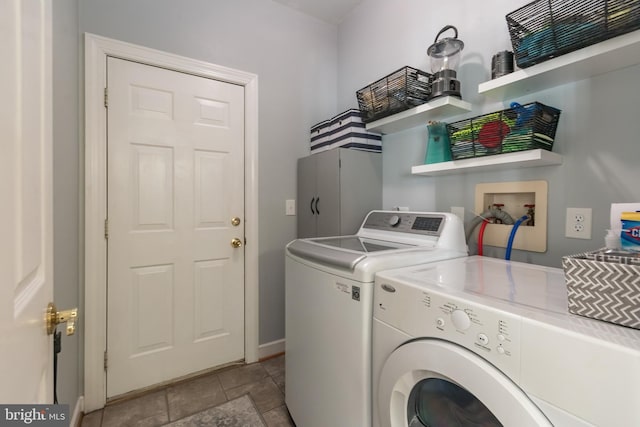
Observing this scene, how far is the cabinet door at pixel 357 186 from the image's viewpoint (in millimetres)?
1958

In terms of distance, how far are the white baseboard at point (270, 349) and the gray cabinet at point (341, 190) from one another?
0.91 m

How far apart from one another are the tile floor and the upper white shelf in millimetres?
1980

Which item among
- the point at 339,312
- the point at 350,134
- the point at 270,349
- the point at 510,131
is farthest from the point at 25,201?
the point at 270,349

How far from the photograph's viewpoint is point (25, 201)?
0.51m

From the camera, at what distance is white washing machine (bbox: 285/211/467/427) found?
3.39 ft

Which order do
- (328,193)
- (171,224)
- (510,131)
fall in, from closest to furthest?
(510,131)
(171,224)
(328,193)

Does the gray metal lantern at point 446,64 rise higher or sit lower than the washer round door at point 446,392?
higher

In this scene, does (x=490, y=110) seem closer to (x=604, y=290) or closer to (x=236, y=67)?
(x=604, y=290)

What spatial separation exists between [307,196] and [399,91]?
1.01m

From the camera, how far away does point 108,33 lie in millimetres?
1718

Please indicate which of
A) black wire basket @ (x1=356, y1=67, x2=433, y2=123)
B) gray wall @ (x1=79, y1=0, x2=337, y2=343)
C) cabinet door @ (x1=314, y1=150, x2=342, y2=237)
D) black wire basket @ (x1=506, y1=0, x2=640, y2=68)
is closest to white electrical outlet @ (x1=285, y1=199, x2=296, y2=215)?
gray wall @ (x1=79, y1=0, x2=337, y2=343)

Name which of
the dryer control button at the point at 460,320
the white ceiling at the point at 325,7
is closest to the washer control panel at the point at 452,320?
the dryer control button at the point at 460,320

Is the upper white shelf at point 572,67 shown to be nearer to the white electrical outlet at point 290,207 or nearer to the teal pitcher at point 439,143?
the teal pitcher at point 439,143

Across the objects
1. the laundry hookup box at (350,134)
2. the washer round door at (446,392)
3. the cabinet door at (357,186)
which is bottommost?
the washer round door at (446,392)
